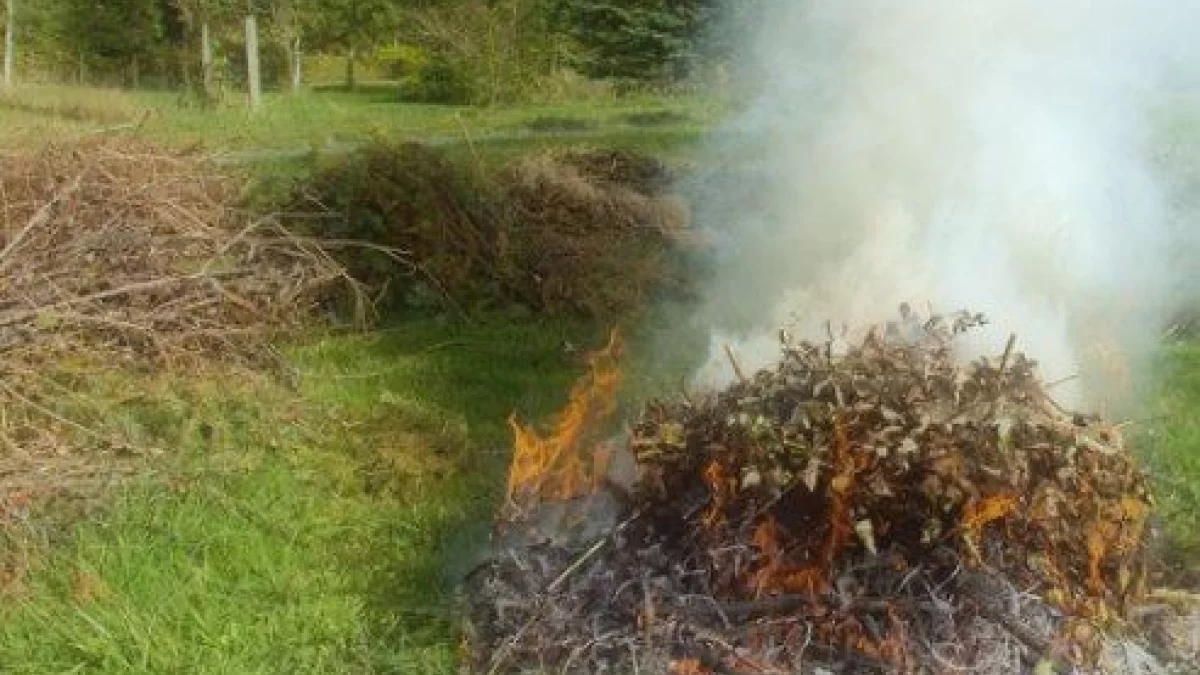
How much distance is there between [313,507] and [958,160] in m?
2.69

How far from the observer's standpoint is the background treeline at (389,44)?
22.2 meters

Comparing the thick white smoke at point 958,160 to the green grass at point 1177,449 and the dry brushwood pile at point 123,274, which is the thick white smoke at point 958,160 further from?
the dry brushwood pile at point 123,274

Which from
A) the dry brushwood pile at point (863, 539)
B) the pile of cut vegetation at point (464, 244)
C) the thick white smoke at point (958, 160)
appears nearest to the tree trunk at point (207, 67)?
the pile of cut vegetation at point (464, 244)

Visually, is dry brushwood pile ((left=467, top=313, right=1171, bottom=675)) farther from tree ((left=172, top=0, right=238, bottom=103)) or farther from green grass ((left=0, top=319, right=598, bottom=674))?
tree ((left=172, top=0, right=238, bottom=103))

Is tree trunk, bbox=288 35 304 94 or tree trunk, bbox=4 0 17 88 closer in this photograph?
tree trunk, bbox=4 0 17 88

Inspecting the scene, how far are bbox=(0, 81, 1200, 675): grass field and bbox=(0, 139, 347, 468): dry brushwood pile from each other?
25 cm

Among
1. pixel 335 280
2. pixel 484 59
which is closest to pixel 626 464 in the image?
pixel 335 280

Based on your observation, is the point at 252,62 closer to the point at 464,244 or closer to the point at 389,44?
the point at 389,44

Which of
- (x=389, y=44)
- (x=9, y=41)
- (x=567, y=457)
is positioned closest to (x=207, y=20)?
(x=9, y=41)

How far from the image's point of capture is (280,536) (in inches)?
206

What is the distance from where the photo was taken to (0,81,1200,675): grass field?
439 cm

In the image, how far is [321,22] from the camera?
95.0ft

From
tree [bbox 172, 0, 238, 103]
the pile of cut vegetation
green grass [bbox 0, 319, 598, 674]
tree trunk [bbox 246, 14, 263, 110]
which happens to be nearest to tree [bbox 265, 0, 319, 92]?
tree [bbox 172, 0, 238, 103]

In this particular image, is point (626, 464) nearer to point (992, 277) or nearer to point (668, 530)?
point (668, 530)
